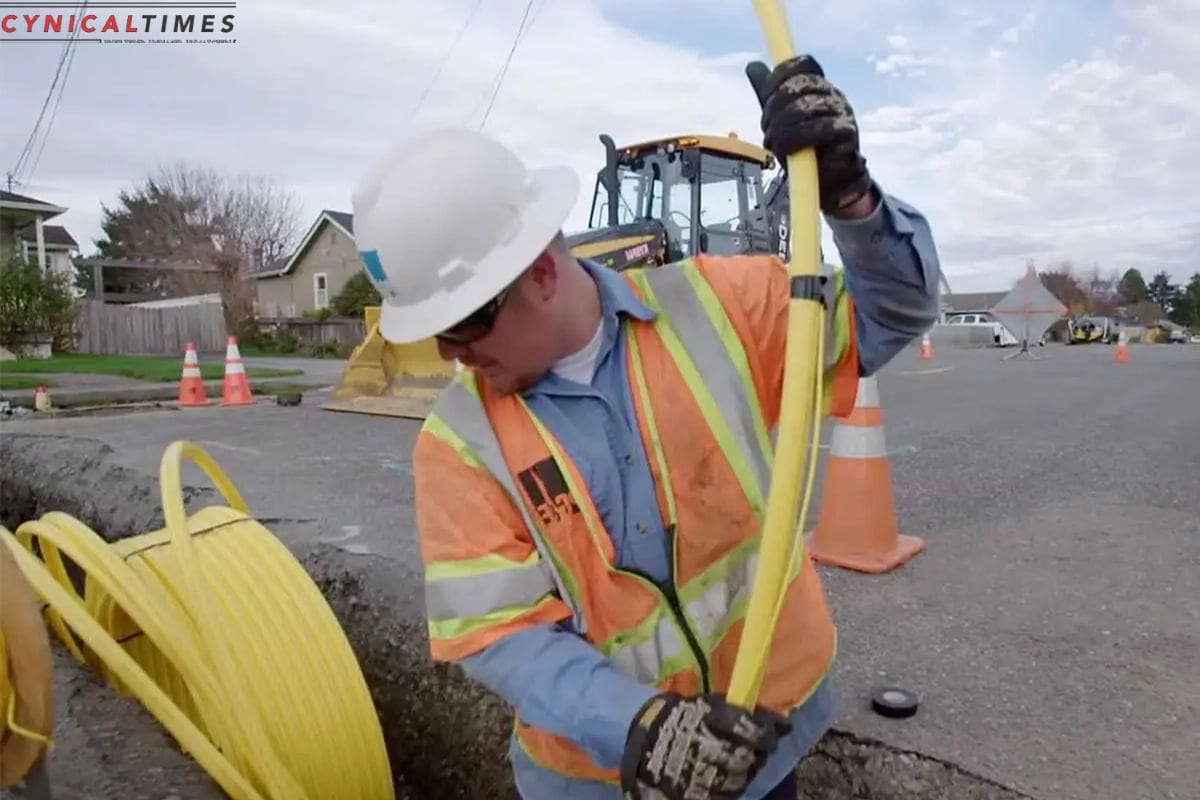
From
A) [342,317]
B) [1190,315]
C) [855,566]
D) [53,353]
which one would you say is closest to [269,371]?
[53,353]

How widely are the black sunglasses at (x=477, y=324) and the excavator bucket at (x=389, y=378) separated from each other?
7.36 meters

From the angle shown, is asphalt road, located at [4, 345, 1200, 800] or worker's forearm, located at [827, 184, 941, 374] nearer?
worker's forearm, located at [827, 184, 941, 374]

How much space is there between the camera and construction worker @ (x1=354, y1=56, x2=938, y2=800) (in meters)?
1.39

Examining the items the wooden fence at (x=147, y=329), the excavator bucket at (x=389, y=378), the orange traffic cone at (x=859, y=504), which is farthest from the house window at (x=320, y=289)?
the orange traffic cone at (x=859, y=504)

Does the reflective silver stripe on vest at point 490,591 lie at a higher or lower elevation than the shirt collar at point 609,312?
lower

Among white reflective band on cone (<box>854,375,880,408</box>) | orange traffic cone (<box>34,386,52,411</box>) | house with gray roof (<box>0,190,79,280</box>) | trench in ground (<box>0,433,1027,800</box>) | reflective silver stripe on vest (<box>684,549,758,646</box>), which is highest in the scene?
house with gray roof (<box>0,190,79,280</box>)

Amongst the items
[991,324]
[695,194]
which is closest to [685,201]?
[695,194]

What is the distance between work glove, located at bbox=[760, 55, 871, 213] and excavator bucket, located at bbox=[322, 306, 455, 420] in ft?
24.8

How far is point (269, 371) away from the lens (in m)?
18.6

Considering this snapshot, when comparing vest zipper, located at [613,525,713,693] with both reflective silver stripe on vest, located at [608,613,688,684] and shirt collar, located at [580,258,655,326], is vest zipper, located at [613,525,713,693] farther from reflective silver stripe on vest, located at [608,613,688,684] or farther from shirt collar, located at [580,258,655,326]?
shirt collar, located at [580,258,655,326]

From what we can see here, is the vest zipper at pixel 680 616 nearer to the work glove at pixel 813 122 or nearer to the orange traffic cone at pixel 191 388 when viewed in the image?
the work glove at pixel 813 122

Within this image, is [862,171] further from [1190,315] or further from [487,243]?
[1190,315]

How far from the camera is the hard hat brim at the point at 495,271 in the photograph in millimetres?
1382

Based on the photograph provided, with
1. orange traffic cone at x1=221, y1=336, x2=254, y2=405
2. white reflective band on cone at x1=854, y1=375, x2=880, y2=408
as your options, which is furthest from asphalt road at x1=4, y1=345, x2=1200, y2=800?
orange traffic cone at x1=221, y1=336, x2=254, y2=405
